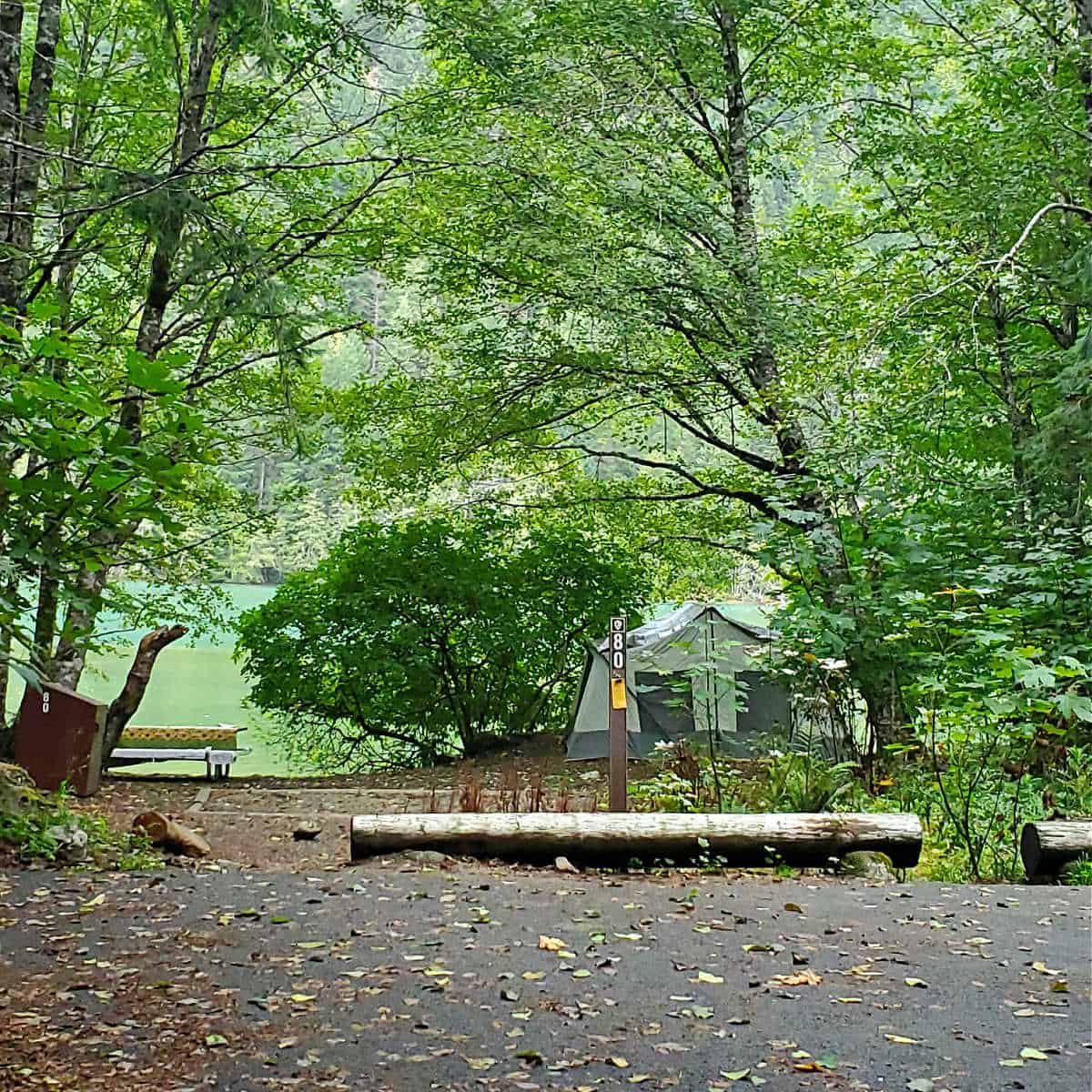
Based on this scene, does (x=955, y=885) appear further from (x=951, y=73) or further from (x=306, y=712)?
(x=951, y=73)

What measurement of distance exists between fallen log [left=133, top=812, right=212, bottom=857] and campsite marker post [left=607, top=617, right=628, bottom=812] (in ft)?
7.97

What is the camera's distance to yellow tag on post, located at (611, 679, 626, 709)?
7.11 meters

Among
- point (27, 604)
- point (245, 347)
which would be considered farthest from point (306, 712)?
point (27, 604)

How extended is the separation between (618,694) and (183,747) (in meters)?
8.69

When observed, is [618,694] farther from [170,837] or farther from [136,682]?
[136,682]

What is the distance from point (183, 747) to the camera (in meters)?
14.1

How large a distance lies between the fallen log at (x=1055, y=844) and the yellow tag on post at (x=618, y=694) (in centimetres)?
240

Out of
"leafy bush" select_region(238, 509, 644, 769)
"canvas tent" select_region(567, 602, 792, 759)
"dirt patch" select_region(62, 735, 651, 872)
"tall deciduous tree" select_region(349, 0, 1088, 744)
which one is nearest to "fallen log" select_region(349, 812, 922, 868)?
"dirt patch" select_region(62, 735, 651, 872)

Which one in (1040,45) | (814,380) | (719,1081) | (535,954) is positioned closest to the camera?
(719,1081)

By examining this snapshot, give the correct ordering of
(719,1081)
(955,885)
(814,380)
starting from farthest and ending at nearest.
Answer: (814,380)
(955,885)
(719,1081)

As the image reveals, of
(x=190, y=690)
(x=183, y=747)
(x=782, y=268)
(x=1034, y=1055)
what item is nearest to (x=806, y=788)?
(x=1034, y=1055)

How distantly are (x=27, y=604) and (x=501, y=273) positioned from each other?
659 centimetres

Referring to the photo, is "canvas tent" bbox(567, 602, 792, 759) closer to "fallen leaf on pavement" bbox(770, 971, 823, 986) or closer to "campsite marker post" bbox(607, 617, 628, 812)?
"campsite marker post" bbox(607, 617, 628, 812)

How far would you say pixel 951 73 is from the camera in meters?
12.8
